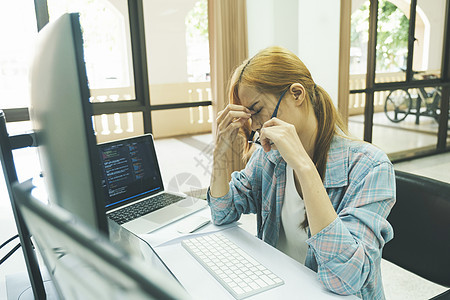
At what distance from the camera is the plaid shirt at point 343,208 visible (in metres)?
0.83

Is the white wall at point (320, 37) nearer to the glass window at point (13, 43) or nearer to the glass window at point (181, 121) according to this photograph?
the glass window at point (181, 121)

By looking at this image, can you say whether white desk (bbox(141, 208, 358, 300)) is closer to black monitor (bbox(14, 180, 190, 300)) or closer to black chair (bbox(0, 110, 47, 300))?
black chair (bbox(0, 110, 47, 300))

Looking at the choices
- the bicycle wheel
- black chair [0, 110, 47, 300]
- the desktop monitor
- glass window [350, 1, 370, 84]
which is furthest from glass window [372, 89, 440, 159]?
the desktop monitor

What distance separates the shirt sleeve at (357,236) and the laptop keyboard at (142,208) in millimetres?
643

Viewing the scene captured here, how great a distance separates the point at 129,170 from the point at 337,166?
739 millimetres

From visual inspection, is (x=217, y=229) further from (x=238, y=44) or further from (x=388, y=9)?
(x=388, y=9)

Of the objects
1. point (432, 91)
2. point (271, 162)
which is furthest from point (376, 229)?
point (432, 91)

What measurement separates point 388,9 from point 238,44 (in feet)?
7.20

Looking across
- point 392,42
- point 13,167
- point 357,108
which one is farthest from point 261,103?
point 392,42

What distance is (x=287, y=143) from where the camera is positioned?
93 centimetres

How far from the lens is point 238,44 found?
287 centimetres

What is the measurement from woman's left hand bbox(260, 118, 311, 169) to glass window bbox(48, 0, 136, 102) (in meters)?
2.03

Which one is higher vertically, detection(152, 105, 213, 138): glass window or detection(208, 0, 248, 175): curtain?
detection(208, 0, 248, 175): curtain

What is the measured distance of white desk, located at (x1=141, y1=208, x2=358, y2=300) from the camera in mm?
823
